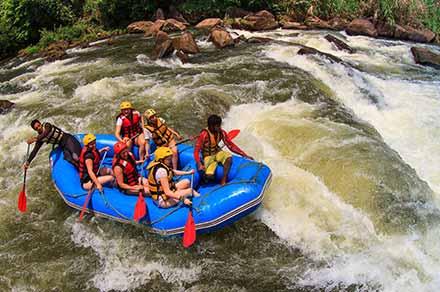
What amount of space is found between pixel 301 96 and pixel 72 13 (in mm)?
12437

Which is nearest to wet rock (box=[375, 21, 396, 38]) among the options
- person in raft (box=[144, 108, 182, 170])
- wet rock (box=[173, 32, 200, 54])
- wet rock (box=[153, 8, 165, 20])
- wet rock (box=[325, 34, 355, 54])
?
wet rock (box=[325, 34, 355, 54])

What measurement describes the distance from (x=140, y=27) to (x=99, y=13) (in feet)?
9.17

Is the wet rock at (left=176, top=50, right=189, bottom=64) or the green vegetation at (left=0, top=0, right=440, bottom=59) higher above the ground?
the wet rock at (left=176, top=50, right=189, bottom=64)

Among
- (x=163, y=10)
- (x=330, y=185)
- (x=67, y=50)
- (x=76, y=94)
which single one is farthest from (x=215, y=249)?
(x=163, y=10)

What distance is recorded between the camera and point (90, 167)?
525 cm

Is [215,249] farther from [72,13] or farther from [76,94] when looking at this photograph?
[72,13]

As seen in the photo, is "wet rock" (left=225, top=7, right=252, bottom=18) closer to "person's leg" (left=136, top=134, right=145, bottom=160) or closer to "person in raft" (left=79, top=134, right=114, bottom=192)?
"person's leg" (left=136, top=134, right=145, bottom=160)

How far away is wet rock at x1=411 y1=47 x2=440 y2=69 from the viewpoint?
409 inches

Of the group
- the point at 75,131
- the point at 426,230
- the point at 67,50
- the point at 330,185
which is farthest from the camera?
the point at 67,50

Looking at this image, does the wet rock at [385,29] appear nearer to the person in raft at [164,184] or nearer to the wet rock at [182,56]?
the wet rock at [182,56]

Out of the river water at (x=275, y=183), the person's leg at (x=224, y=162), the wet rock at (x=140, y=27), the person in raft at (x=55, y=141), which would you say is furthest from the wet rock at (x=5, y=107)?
the wet rock at (x=140, y=27)

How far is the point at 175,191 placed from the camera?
16.1 ft

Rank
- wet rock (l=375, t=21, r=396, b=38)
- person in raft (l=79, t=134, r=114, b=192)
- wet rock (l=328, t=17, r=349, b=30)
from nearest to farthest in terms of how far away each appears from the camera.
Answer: person in raft (l=79, t=134, r=114, b=192) < wet rock (l=375, t=21, r=396, b=38) < wet rock (l=328, t=17, r=349, b=30)

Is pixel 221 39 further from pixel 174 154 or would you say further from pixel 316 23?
pixel 174 154
